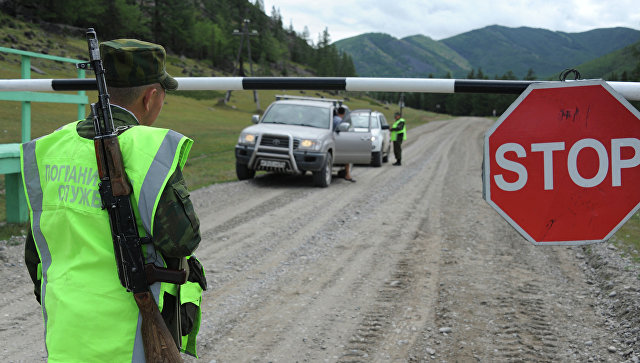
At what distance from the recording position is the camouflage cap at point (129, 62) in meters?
1.84

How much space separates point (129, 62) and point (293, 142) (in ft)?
37.5

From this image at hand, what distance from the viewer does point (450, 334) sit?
450 centimetres

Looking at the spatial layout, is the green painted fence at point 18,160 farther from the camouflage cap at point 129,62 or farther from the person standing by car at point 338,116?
the person standing by car at point 338,116

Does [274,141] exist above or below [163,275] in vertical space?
below

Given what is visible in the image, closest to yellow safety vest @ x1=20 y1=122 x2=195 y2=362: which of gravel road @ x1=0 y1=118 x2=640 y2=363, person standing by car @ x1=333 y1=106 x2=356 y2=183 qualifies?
gravel road @ x1=0 y1=118 x2=640 y2=363

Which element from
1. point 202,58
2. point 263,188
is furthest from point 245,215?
point 202,58

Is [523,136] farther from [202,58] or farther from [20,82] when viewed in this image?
[202,58]

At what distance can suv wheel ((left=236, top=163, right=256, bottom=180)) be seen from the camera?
13559mm

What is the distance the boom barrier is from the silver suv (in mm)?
9682

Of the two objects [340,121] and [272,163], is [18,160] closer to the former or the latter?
[272,163]

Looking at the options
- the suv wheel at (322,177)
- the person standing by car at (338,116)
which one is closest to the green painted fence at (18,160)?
the suv wheel at (322,177)

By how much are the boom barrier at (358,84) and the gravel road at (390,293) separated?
2.05 meters

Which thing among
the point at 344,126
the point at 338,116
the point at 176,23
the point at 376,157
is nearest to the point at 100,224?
the point at 344,126

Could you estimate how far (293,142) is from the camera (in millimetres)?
13266
